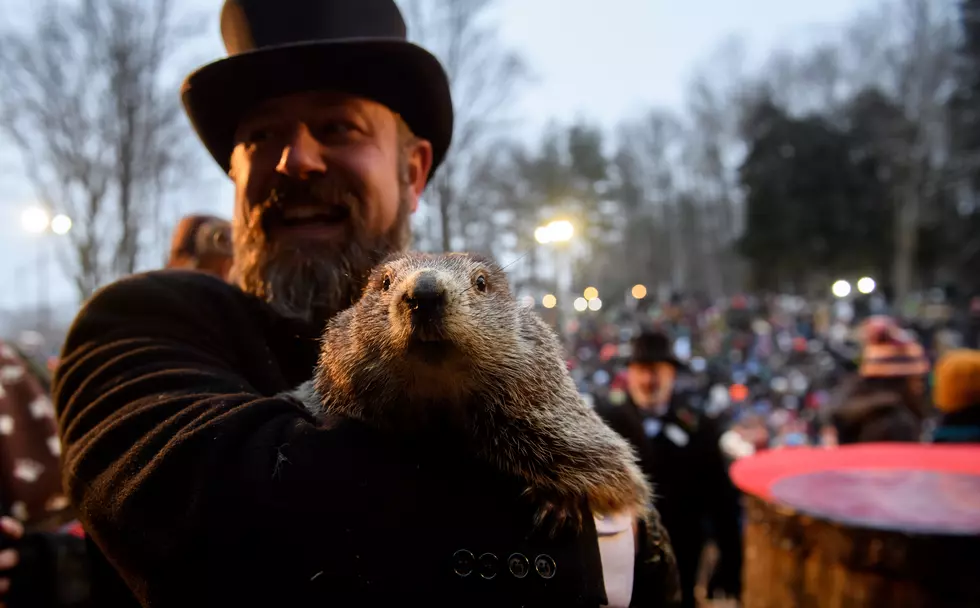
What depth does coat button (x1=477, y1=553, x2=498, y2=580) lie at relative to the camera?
111 centimetres

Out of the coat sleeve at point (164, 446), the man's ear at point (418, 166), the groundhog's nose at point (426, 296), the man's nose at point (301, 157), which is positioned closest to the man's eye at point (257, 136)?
the man's nose at point (301, 157)

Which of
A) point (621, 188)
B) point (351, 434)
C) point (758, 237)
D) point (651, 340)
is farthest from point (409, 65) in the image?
point (621, 188)

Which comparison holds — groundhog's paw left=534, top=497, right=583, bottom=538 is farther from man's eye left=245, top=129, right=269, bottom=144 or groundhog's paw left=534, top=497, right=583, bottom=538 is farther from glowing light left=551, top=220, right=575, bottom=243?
glowing light left=551, top=220, right=575, bottom=243

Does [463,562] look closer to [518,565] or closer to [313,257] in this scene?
[518,565]

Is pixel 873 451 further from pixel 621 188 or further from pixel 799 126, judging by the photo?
pixel 621 188

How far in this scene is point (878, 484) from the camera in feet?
10.7

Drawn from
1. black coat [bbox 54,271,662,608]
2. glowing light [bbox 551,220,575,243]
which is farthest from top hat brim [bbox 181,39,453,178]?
glowing light [bbox 551,220,575,243]

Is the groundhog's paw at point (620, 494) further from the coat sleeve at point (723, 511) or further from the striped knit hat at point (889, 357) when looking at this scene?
the striped knit hat at point (889, 357)

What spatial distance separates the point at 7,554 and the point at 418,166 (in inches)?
76.2

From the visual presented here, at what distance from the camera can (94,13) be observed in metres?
12.5

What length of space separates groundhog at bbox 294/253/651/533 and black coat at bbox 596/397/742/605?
3.51m

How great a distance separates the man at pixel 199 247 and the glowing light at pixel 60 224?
39.3 feet

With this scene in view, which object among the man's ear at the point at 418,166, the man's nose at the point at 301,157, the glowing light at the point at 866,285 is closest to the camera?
the man's nose at the point at 301,157

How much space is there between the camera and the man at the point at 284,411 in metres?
1.07
